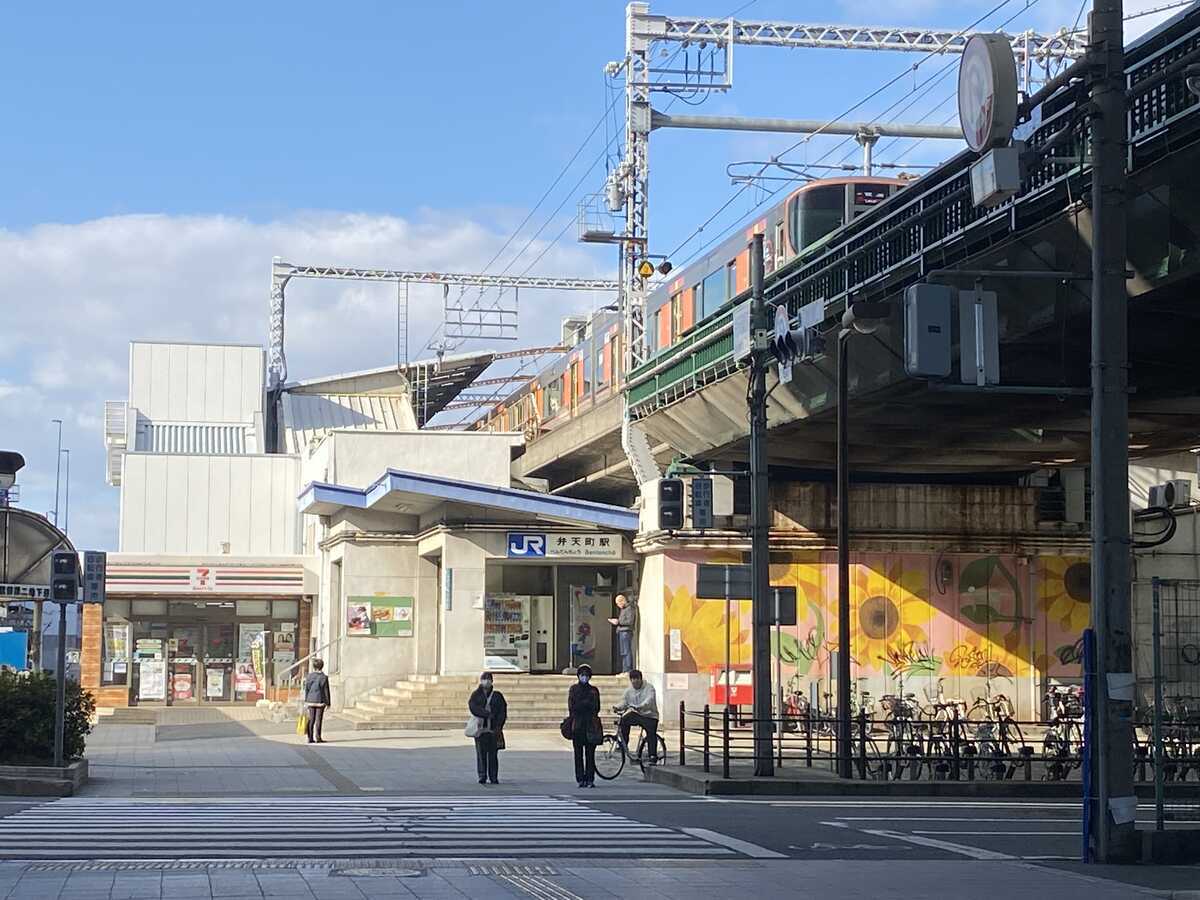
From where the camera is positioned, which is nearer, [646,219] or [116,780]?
[116,780]

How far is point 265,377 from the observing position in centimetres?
6378

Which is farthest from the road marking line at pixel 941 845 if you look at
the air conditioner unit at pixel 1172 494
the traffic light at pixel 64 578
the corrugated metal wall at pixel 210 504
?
the corrugated metal wall at pixel 210 504

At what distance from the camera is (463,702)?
38.0 metres

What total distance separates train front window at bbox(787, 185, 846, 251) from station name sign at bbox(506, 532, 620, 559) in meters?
11.1

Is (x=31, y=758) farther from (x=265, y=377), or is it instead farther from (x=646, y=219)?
(x=265, y=377)

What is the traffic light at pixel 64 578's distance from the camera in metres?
22.6

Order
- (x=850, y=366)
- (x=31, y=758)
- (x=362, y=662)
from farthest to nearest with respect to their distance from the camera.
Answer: (x=362, y=662) → (x=850, y=366) → (x=31, y=758)

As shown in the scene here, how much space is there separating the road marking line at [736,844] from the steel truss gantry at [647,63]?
907 inches

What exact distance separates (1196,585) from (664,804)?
6.97 metres

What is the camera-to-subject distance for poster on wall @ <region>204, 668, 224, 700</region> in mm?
47906

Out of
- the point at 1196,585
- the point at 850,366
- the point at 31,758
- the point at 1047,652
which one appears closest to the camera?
the point at 1196,585

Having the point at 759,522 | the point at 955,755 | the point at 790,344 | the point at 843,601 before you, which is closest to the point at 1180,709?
the point at 955,755

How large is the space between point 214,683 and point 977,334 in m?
36.8

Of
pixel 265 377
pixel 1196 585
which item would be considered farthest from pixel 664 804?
pixel 265 377
